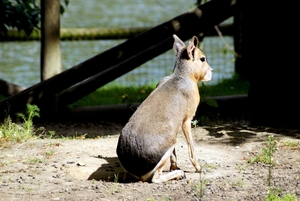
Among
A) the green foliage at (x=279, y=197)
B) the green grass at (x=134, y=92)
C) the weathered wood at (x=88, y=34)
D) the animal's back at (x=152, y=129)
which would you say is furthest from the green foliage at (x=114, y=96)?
the green foliage at (x=279, y=197)

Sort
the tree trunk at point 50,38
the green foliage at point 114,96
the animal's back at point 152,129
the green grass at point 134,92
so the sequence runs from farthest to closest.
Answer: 1. the green grass at point 134,92
2. the green foliage at point 114,96
3. the tree trunk at point 50,38
4. the animal's back at point 152,129

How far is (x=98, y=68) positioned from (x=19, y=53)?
310 inches

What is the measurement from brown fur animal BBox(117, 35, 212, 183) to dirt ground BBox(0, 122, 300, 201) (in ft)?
0.48

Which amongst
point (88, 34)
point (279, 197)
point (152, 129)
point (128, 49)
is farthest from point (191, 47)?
point (88, 34)

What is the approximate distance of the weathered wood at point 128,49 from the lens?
8.68 m

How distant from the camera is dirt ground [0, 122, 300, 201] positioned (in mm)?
5617

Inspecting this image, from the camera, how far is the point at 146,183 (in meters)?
5.98

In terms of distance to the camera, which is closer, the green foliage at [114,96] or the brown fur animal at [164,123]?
the brown fur animal at [164,123]

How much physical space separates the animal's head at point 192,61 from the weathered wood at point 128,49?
215 centimetres

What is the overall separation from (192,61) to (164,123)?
716 mm

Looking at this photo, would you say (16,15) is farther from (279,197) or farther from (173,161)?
(279,197)

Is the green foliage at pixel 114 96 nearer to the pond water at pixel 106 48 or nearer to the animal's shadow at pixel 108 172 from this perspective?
the pond water at pixel 106 48

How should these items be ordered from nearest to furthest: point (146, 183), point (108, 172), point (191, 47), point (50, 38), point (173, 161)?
1. point (146, 183)
2. point (173, 161)
3. point (191, 47)
4. point (108, 172)
5. point (50, 38)

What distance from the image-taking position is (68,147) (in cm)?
714
